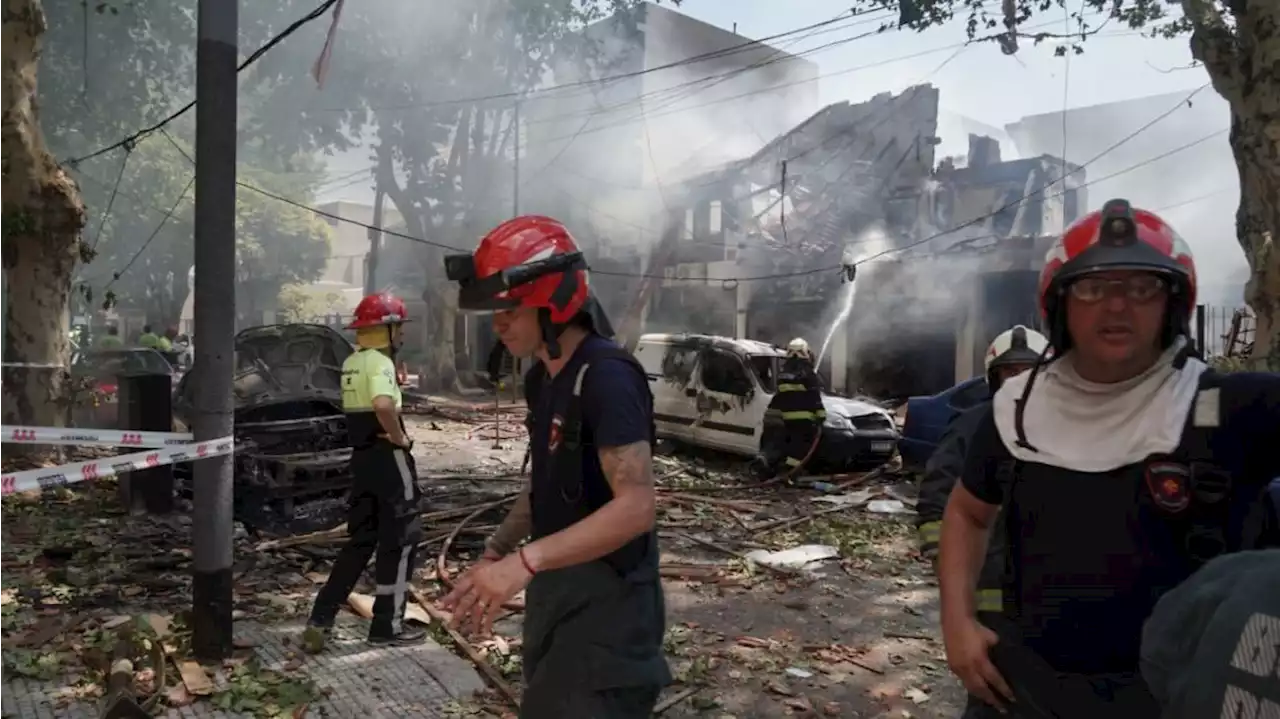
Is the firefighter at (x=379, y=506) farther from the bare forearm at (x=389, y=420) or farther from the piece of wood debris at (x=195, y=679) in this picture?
the piece of wood debris at (x=195, y=679)

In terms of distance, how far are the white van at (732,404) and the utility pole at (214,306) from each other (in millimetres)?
7659

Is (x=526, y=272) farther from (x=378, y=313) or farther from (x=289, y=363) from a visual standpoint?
(x=289, y=363)

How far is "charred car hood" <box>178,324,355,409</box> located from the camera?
8430 millimetres

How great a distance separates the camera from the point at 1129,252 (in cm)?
174

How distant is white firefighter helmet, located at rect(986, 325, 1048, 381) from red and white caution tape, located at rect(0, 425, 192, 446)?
12.4ft

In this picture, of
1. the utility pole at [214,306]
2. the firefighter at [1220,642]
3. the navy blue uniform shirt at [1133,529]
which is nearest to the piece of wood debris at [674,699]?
the utility pole at [214,306]

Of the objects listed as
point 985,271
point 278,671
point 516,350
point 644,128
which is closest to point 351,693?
point 278,671

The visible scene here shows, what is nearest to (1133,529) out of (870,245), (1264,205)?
(1264,205)

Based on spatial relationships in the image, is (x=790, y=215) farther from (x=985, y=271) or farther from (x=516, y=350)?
(x=516, y=350)

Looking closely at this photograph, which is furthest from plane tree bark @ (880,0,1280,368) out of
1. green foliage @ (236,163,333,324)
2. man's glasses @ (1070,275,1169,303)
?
green foliage @ (236,163,333,324)

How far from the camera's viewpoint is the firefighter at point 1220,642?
35.1 inches

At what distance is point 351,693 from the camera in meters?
4.23

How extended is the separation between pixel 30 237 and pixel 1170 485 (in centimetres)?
1094

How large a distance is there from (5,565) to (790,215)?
21590 mm
